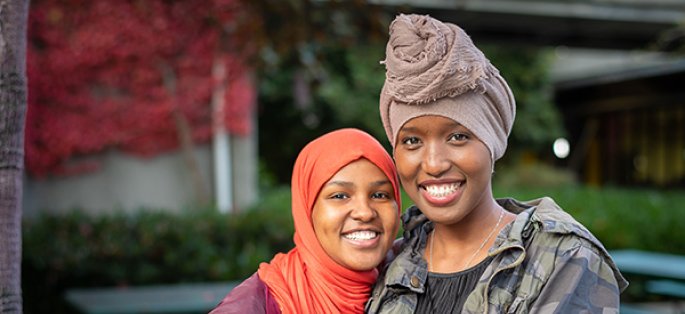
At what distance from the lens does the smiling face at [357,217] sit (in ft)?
6.57

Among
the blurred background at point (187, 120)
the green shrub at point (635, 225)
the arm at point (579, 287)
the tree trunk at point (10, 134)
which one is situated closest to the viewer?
the arm at point (579, 287)

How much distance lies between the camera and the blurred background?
4.93m

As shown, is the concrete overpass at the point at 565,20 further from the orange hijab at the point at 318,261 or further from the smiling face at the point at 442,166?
the smiling face at the point at 442,166

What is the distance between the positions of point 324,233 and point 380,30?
2.07 meters

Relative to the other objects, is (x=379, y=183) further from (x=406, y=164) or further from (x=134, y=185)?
(x=134, y=185)

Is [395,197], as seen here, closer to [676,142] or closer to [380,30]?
[380,30]

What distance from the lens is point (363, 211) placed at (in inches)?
77.5

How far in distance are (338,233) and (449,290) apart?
1.37 ft

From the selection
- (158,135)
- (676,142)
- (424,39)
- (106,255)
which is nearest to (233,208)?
(158,135)

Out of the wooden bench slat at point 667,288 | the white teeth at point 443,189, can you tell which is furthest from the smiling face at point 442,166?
the wooden bench slat at point 667,288

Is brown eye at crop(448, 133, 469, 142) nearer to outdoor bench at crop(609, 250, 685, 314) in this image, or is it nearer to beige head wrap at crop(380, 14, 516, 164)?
beige head wrap at crop(380, 14, 516, 164)

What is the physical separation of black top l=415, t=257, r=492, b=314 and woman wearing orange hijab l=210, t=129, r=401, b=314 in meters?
0.21

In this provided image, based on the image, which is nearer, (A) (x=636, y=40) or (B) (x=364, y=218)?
(B) (x=364, y=218)

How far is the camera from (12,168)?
6.96 feet
